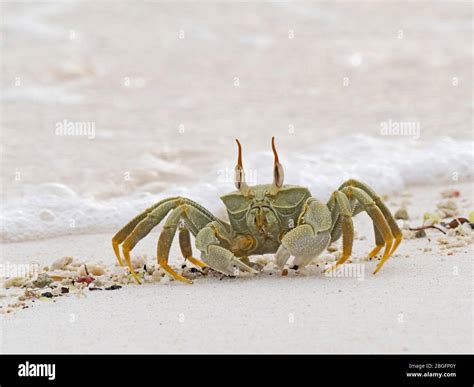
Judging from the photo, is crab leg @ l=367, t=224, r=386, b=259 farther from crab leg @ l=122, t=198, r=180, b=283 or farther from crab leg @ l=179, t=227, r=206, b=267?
crab leg @ l=122, t=198, r=180, b=283

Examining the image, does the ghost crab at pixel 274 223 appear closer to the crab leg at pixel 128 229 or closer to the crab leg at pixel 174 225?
the crab leg at pixel 174 225

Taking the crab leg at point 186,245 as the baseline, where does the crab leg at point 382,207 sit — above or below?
above

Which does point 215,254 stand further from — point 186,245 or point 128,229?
point 128,229

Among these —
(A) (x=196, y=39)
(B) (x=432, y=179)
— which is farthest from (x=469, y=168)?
(A) (x=196, y=39)

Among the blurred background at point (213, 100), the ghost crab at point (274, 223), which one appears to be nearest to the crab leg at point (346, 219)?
the ghost crab at point (274, 223)

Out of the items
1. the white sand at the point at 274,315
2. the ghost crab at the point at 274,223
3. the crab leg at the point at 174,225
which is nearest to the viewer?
the white sand at the point at 274,315

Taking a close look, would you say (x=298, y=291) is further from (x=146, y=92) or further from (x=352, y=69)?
(x=352, y=69)

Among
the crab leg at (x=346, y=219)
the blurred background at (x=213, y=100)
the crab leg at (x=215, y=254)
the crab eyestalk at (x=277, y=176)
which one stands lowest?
the crab leg at (x=215, y=254)
